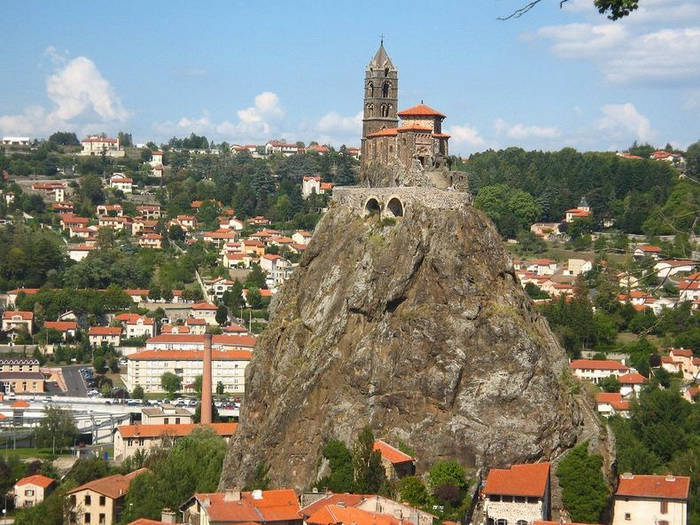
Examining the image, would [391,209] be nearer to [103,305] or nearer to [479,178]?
[103,305]

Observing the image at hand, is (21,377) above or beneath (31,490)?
beneath

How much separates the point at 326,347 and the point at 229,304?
5851cm

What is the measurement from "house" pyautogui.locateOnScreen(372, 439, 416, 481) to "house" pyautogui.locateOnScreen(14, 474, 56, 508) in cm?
1748

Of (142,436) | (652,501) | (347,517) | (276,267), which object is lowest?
(142,436)

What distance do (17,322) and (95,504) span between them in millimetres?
60074

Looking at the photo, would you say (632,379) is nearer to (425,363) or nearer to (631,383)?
(631,383)

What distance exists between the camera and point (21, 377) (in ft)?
316

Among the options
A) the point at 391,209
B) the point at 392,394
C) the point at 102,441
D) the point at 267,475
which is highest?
the point at 391,209

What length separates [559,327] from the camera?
87688 mm

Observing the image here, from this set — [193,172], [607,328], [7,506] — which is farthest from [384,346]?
[193,172]

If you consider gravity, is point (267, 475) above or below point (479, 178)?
below

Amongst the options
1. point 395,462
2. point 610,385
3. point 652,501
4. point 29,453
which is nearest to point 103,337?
point 29,453

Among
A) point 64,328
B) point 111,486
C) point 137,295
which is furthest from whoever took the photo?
point 137,295

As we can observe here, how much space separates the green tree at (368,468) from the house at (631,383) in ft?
125
